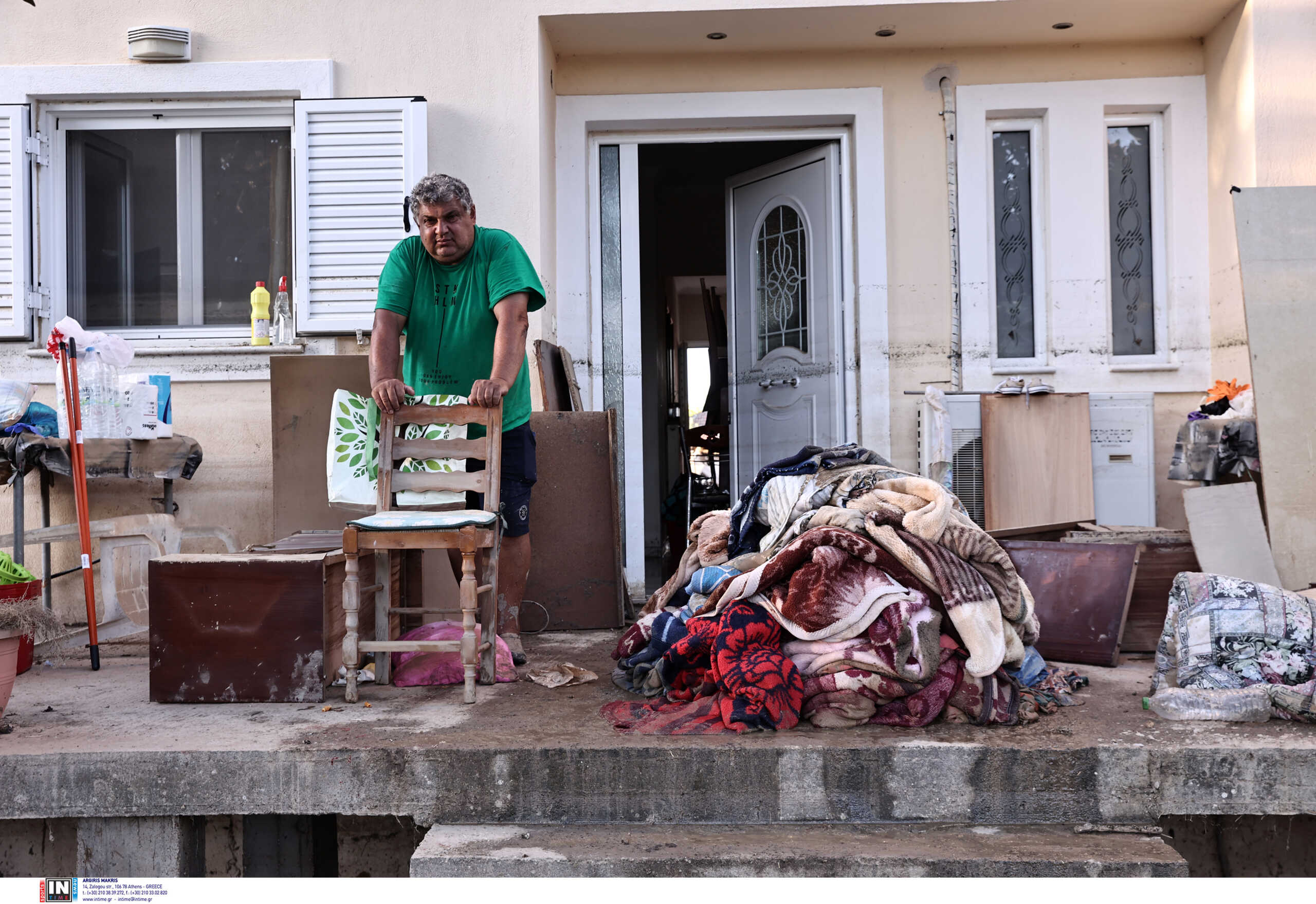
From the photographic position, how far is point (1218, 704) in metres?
3.04

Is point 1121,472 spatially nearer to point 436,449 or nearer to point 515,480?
point 515,480

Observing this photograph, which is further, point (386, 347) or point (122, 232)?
point (122, 232)

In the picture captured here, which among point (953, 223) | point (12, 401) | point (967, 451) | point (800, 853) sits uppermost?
point (953, 223)

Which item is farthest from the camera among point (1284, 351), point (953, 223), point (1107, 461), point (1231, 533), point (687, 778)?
point (953, 223)

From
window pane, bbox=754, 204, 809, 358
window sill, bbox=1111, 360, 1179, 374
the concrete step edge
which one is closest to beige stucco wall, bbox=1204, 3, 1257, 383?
window sill, bbox=1111, 360, 1179, 374

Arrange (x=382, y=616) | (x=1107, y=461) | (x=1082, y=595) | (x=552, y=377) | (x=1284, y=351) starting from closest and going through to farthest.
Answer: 1. (x=382, y=616)
2. (x=1082, y=595)
3. (x=1284, y=351)
4. (x=552, y=377)
5. (x=1107, y=461)

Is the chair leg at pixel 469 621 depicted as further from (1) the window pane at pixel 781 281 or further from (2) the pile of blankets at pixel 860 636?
(1) the window pane at pixel 781 281

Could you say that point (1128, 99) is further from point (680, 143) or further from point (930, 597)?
point (930, 597)

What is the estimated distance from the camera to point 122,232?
5691 millimetres

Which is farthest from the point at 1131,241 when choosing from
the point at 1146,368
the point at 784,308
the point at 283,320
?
the point at 283,320

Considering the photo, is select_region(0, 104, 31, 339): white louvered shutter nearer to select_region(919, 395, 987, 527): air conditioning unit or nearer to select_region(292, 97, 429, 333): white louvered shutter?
select_region(292, 97, 429, 333): white louvered shutter

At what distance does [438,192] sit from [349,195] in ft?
6.48

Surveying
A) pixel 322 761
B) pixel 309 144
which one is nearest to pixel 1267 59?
pixel 309 144

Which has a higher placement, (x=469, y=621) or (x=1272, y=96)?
(x=1272, y=96)
